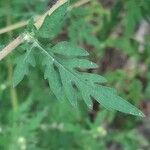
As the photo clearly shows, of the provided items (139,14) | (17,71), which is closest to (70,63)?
(17,71)

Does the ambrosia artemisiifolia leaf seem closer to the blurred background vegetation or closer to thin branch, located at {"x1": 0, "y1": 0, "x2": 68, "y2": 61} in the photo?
thin branch, located at {"x1": 0, "y1": 0, "x2": 68, "y2": 61}

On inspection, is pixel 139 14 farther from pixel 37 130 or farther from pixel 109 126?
pixel 109 126

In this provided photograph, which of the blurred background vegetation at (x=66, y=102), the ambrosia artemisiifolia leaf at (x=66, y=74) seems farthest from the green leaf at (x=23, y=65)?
the blurred background vegetation at (x=66, y=102)

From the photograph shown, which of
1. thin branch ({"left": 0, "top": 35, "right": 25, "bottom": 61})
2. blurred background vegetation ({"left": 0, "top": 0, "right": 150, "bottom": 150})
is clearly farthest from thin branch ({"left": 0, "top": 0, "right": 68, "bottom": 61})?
blurred background vegetation ({"left": 0, "top": 0, "right": 150, "bottom": 150})

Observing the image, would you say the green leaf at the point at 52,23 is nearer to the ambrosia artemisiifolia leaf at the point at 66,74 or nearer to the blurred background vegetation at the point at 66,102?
the ambrosia artemisiifolia leaf at the point at 66,74

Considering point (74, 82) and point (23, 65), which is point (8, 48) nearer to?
point (23, 65)

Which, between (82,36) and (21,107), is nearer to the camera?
(82,36)

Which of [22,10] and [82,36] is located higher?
[22,10]
